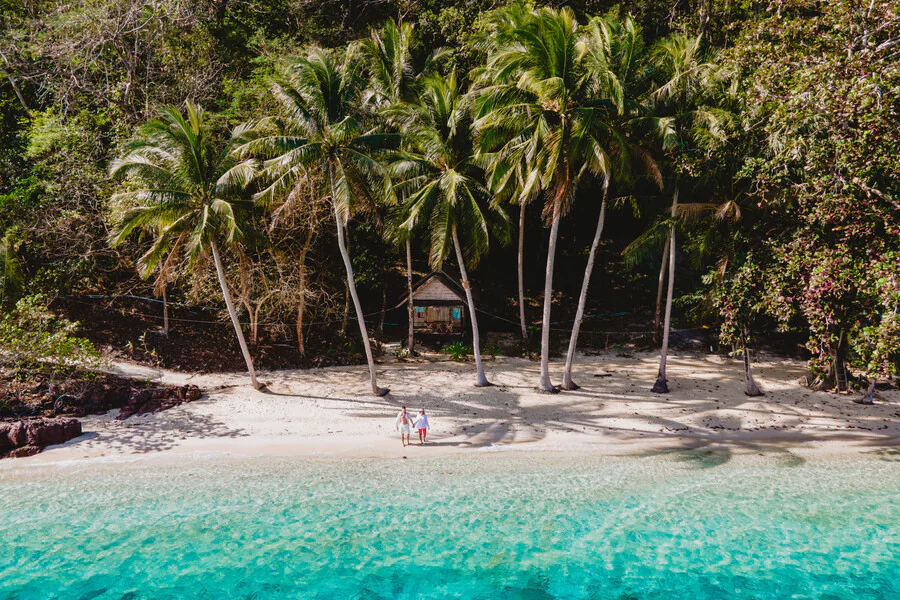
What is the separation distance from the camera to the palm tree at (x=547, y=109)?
1429 centimetres

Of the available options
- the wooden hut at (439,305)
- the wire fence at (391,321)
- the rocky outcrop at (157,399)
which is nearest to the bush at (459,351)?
the wooden hut at (439,305)

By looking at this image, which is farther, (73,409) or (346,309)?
(346,309)

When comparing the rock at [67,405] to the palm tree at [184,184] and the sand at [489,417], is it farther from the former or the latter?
the palm tree at [184,184]

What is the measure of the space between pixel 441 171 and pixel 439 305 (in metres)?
6.06

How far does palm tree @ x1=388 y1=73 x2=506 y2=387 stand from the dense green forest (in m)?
0.09

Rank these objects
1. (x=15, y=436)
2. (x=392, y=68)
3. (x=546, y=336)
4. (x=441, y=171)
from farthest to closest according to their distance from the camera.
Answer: (x=392, y=68)
(x=441, y=171)
(x=546, y=336)
(x=15, y=436)

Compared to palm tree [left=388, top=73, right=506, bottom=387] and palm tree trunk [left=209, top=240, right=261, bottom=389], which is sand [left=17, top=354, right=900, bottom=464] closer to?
palm tree trunk [left=209, top=240, right=261, bottom=389]

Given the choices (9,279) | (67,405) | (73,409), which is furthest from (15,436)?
(9,279)

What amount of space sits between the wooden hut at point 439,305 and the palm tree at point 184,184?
7.40 m

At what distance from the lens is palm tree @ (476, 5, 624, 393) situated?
46.9ft

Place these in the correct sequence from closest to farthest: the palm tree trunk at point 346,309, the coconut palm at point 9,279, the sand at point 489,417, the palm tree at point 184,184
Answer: the sand at point 489,417, the palm tree at point 184,184, the coconut palm at point 9,279, the palm tree trunk at point 346,309

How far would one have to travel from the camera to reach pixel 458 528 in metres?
10.2

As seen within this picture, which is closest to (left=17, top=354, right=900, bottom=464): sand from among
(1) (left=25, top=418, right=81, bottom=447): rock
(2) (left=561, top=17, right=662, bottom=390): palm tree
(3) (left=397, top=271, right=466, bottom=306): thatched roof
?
(1) (left=25, top=418, right=81, bottom=447): rock

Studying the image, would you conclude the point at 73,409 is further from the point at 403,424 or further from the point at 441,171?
the point at 441,171
